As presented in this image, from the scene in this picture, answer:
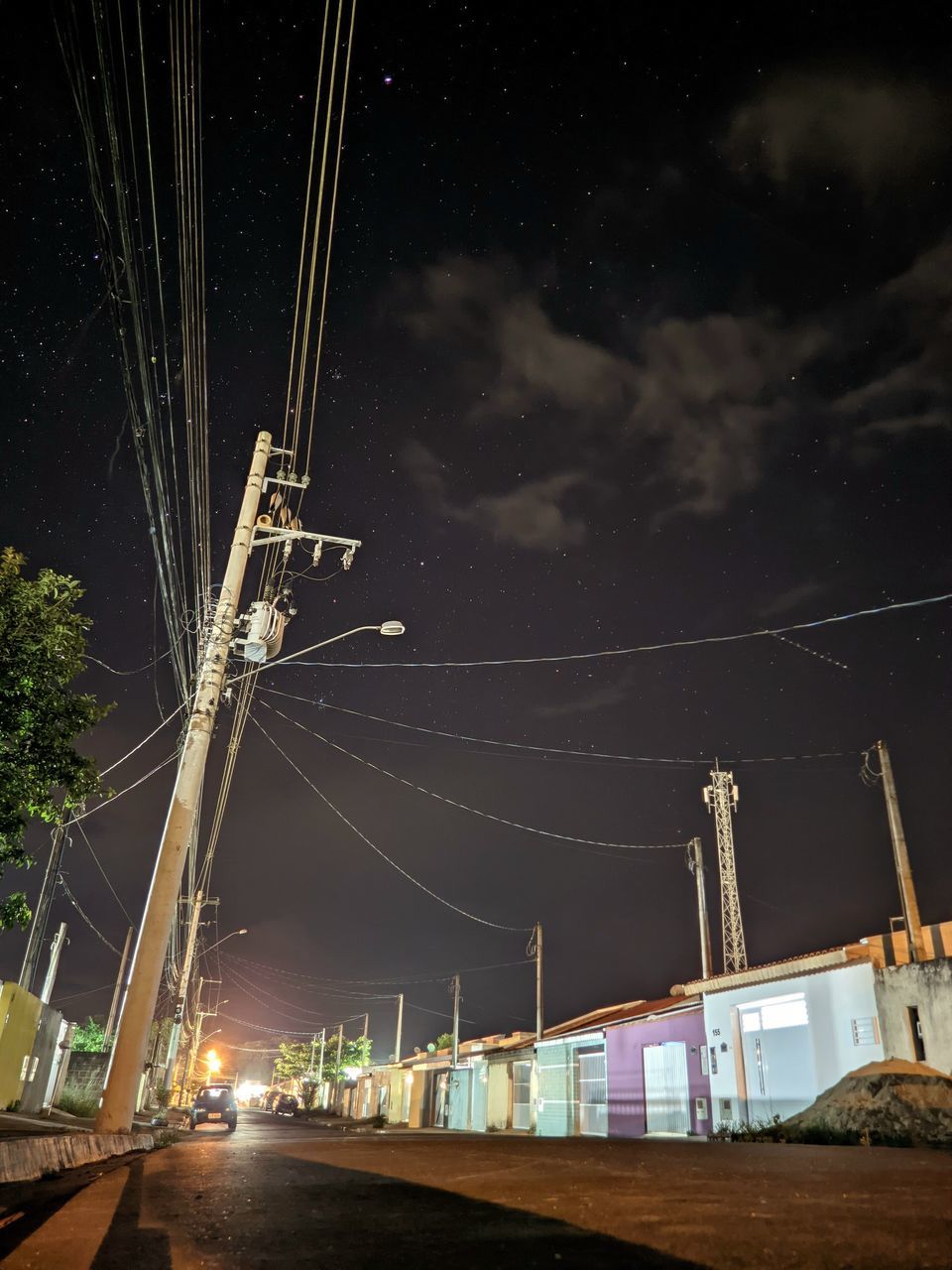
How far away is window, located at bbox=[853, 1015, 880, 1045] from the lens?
18828 millimetres

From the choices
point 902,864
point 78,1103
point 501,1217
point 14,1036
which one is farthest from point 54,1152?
point 78,1103

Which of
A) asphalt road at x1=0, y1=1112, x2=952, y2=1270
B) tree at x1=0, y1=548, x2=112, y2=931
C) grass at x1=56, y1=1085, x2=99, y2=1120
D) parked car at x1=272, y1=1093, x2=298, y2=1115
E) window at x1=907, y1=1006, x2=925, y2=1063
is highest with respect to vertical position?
tree at x1=0, y1=548, x2=112, y2=931

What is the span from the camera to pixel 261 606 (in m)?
14.9

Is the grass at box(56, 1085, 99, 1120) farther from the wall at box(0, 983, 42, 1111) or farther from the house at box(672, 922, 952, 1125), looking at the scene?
the house at box(672, 922, 952, 1125)

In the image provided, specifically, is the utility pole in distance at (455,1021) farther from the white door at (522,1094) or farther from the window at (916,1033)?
the window at (916,1033)

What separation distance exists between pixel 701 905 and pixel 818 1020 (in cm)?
1166

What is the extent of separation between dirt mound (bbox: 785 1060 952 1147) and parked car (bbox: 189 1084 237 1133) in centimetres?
2029

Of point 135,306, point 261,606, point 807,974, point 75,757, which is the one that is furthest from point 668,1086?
point 135,306

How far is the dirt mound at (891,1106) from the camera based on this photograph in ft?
43.3

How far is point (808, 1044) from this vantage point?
20641mm

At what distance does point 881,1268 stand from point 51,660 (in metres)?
9.63

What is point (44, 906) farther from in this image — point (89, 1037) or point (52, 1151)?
point (89, 1037)

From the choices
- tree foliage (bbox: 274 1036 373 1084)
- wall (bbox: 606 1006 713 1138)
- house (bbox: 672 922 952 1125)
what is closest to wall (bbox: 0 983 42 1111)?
wall (bbox: 606 1006 713 1138)

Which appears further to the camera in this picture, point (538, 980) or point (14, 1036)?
point (538, 980)
